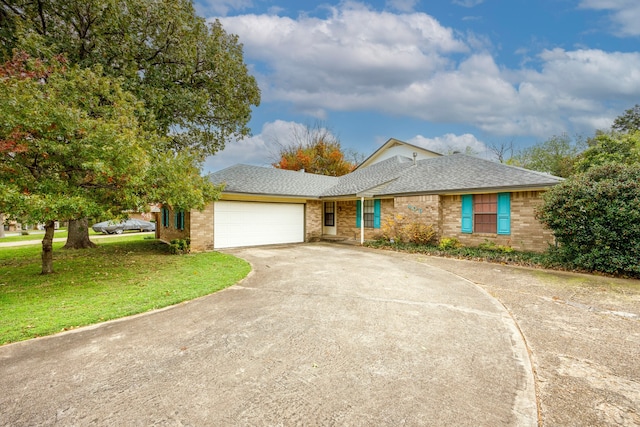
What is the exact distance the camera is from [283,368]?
303 centimetres

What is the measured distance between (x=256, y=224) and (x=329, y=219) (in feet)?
15.8

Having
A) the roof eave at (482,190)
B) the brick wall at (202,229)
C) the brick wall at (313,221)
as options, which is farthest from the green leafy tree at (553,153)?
the brick wall at (202,229)

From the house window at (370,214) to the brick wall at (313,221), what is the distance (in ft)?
7.37

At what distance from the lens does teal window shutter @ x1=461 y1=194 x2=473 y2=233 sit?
1142 cm

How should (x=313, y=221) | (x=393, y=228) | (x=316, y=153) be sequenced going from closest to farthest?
(x=393, y=228)
(x=313, y=221)
(x=316, y=153)

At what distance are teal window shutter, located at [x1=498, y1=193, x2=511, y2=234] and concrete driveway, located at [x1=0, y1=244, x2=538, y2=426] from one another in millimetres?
6422

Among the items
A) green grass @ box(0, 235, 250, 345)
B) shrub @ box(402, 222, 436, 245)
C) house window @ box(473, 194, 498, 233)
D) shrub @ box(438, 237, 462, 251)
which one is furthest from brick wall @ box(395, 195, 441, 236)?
green grass @ box(0, 235, 250, 345)

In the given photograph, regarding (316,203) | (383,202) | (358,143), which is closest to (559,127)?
(358,143)

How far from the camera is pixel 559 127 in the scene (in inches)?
1073

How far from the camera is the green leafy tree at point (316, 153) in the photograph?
29.5 metres

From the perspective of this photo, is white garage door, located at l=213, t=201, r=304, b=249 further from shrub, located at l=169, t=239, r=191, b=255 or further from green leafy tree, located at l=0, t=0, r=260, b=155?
green leafy tree, located at l=0, t=0, r=260, b=155

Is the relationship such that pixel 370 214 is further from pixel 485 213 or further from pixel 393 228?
pixel 485 213

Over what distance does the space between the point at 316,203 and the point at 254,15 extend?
9545 millimetres

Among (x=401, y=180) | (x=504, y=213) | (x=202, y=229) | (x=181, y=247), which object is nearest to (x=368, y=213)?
(x=401, y=180)
